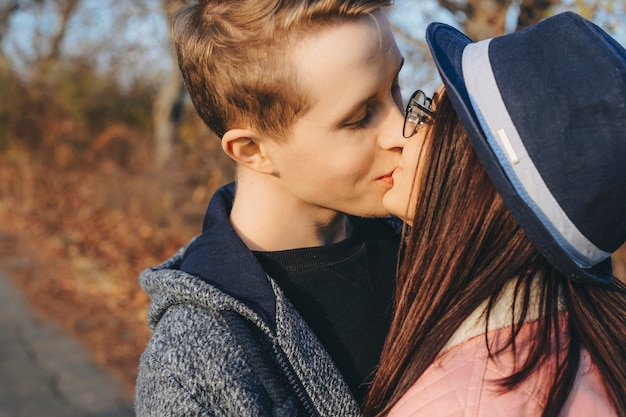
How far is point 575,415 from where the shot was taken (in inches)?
54.1

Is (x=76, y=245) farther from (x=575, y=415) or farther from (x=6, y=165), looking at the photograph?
(x=575, y=415)

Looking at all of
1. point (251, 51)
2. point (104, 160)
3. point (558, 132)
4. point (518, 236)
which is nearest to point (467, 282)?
point (518, 236)

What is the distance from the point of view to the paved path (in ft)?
16.1

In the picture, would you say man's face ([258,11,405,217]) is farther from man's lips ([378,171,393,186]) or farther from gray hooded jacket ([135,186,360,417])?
gray hooded jacket ([135,186,360,417])

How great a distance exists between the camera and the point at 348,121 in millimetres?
1833

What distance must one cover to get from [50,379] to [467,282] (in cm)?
463

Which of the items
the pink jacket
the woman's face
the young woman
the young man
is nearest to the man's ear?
the young man

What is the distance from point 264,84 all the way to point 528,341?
37.5 inches

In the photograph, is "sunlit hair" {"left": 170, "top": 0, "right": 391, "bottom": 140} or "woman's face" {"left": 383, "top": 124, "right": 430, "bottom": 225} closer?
"woman's face" {"left": 383, "top": 124, "right": 430, "bottom": 225}

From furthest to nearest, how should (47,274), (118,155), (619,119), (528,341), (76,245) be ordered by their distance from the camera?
(118,155) → (76,245) → (47,274) → (528,341) → (619,119)

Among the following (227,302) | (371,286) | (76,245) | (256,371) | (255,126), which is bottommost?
(76,245)

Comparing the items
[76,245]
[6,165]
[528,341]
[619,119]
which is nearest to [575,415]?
[528,341]

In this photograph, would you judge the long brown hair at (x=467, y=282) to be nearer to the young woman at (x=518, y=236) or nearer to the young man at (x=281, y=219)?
the young woman at (x=518, y=236)

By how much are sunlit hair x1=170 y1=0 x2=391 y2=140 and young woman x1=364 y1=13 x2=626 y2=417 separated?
1.13 ft
